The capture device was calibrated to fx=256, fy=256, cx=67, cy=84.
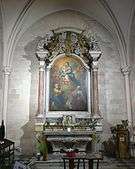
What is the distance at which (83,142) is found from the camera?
1019cm

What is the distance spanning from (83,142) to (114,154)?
61.5 inches

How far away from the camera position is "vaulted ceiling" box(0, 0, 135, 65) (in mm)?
11438

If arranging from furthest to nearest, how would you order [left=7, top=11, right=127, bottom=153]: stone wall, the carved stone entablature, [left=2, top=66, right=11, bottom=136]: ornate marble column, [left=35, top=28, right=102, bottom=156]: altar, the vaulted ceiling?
the carved stone entablature
the vaulted ceiling
[left=7, top=11, right=127, bottom=153]: stone wall
[left=2, top=66, right=11, bottom=136]: ornate marble column
[left=35, top=28, right=102, bottom=156]: altar

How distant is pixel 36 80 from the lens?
38.7 feet

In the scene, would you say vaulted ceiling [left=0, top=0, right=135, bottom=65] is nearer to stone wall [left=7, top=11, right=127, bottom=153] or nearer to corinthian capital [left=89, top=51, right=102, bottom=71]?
stone wall [left=7, top=11, right=127, bottom=153]

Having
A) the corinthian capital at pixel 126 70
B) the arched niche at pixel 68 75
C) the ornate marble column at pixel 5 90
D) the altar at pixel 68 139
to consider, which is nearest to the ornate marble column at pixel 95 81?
the arched niche at pixel 68 75

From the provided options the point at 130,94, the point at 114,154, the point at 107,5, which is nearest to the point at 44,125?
the point at 114,154

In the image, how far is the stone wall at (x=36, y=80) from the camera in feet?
37.0

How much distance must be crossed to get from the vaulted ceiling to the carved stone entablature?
3.97 ft

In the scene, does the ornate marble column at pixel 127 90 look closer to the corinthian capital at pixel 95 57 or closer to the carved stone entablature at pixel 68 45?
the corinthian capital at pixel 95 57

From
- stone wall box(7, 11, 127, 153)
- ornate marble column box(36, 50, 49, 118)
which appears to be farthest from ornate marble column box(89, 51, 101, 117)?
ornate marble column box(36, 50, 49, 118)

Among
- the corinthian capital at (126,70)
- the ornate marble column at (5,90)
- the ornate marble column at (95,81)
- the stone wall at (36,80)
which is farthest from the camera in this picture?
the corinthian capital at (126,70)

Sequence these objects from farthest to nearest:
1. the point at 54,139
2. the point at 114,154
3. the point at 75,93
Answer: the point at 75,93
the point at 114,154
the point at 54,139

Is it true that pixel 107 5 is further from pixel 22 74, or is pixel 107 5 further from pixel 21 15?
pixel 22 74
